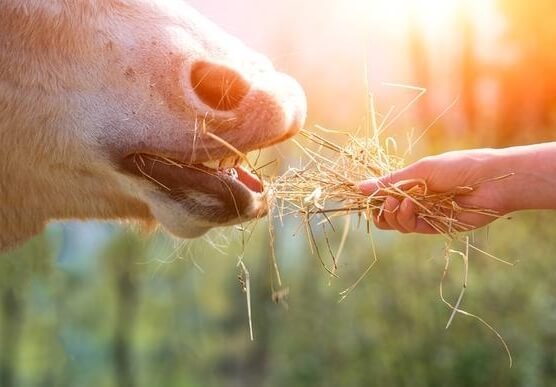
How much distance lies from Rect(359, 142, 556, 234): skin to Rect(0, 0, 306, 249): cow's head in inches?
16.9

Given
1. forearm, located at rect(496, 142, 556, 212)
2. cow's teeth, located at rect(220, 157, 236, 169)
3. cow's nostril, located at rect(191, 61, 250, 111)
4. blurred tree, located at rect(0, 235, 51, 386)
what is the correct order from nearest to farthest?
cow's nostril, located at rect(191, 61, 250, 111), forearm, located at rect(496, 142, 556, 212), cow's teeth, located at rect(220, 157, 236, 169), blurred tree, located at rect(0, 235, 51, 386)

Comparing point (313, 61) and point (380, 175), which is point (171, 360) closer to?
point (313, 61)

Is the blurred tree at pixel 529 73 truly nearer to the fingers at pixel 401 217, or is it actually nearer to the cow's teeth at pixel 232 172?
the fingers at pixel 401 217

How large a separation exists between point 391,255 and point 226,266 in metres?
17.6

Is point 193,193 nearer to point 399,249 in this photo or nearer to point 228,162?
point 228,162

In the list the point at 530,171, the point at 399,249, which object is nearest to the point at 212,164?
the point at 530,171

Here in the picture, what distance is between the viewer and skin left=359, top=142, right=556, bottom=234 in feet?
10.7

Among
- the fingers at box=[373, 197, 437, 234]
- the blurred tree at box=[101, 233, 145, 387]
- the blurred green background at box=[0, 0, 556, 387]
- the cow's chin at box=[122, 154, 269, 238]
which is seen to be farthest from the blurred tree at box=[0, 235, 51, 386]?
the fingers at box=[373, 197, 437, 234]

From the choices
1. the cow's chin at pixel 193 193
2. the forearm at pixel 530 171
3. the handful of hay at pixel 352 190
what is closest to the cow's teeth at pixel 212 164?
the cow's chin at pixel 193 193

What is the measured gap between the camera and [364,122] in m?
3.84

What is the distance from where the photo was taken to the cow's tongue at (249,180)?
3486mm

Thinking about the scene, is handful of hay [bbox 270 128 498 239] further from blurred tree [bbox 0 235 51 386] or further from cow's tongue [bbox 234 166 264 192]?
blurred tree [bbox 0 235 51 386]

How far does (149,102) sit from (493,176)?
108cm

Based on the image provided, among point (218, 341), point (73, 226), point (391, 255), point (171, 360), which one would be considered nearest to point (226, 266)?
point (218, 341)
